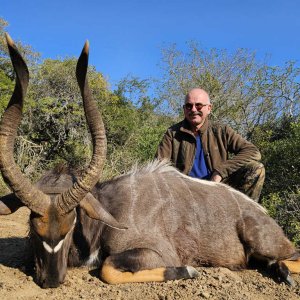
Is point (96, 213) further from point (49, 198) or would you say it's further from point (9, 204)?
point (9, 204)

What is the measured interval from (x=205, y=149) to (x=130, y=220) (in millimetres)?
1736

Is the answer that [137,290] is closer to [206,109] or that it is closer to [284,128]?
[206,109]

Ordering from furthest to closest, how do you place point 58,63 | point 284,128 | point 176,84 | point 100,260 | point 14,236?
point 176,84 < point 58,63 < point 284,128 < point 14,236 < point 100,260

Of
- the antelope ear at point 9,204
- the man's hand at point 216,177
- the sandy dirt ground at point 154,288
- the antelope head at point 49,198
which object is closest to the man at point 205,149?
the man's hand at point 216,177

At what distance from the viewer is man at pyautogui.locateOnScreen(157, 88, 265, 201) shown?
517 cm

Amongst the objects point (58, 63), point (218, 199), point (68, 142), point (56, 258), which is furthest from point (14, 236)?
point (58, 63)

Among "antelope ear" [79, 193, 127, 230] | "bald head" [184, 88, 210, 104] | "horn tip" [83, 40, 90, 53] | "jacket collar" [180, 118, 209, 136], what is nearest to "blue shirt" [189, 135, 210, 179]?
"jacket collar" [180, 118, 209, 136]

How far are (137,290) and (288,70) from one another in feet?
26.1

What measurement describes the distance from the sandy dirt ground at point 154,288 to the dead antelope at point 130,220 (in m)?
0.10

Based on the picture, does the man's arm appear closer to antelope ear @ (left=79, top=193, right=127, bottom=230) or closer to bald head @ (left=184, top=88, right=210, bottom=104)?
bald head @ (left=184, top=88, right=210, bottom=104)

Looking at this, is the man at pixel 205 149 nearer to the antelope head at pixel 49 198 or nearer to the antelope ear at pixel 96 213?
the antelope ear at pixel 96 213

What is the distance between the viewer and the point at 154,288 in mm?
3365

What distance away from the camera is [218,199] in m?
4.32

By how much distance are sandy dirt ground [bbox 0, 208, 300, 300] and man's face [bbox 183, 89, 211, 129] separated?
1950 mm
